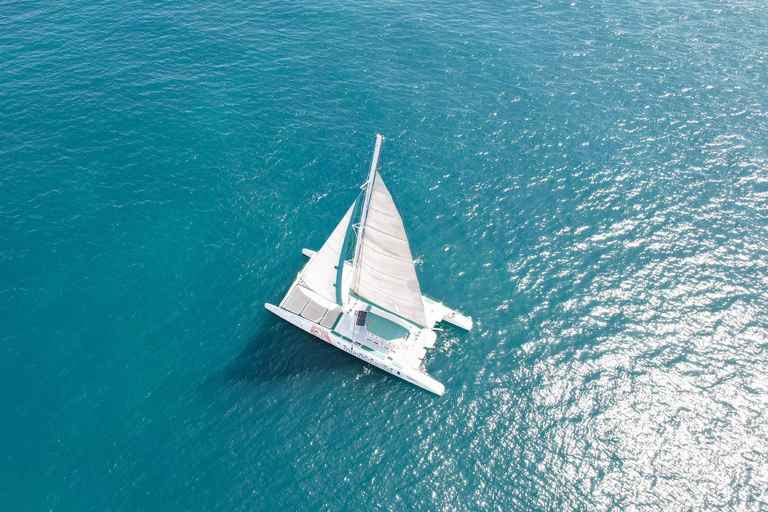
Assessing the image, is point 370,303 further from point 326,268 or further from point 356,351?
point 326,268

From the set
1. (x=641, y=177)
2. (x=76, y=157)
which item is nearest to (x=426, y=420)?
(x=641, y=177)

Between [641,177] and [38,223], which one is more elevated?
[641,177]

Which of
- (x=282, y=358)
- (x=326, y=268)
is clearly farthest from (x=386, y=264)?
(x=282, y=358)

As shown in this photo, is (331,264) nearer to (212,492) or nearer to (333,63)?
(212,492)

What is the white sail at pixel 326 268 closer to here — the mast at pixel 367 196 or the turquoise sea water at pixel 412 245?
the mast at pixel 367 196

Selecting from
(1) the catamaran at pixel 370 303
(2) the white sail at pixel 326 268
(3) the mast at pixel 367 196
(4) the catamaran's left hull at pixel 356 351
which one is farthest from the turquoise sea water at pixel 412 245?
(3) the mast at pixel 367 196

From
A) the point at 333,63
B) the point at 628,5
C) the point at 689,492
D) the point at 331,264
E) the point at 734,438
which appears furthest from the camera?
the point at 628,5

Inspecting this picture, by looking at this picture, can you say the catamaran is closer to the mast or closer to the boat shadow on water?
the mast
